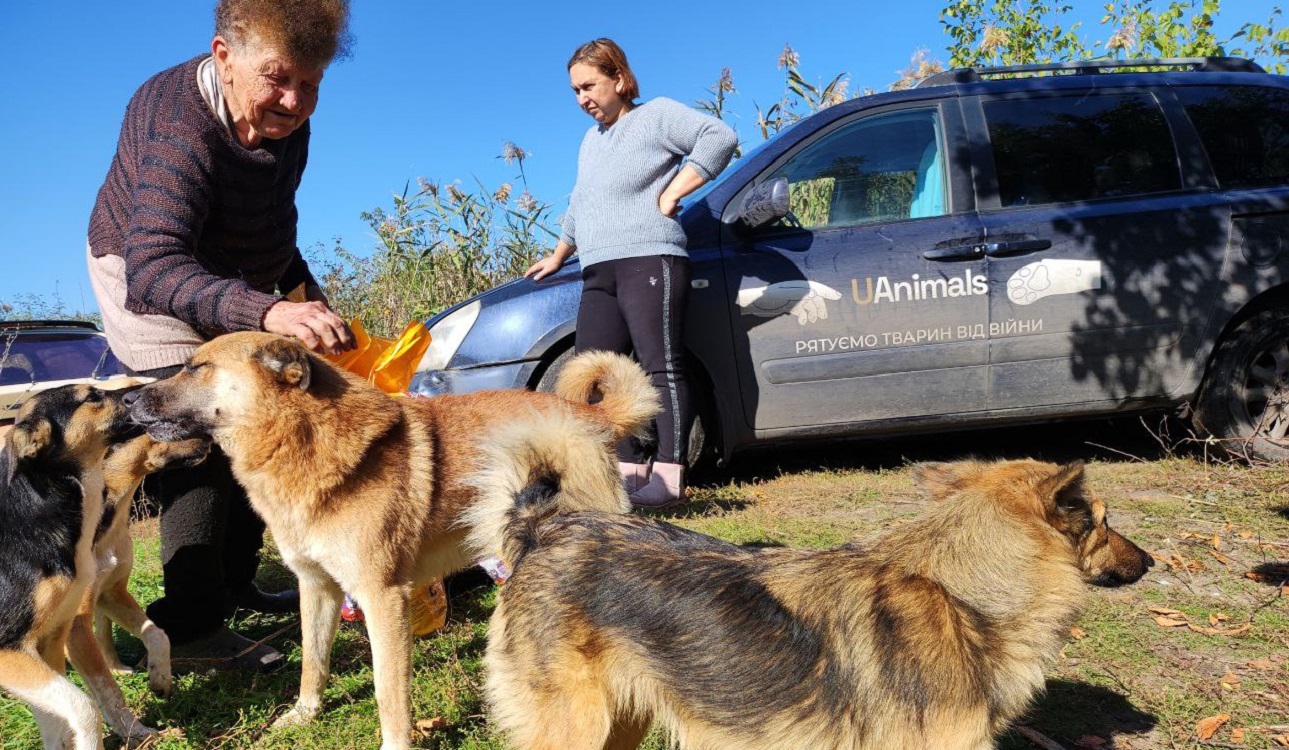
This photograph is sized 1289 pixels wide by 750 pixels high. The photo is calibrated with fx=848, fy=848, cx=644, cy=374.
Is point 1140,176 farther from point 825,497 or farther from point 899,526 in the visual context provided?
point 899,526

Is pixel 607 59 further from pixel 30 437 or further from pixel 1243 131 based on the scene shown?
pixel 1243 131

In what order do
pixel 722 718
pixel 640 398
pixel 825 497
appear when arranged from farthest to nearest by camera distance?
1. pixel 825 497
2. pixel 640 398
3. pixel 722 718

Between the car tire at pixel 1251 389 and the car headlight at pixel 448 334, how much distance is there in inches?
196

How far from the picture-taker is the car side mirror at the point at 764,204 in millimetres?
4969

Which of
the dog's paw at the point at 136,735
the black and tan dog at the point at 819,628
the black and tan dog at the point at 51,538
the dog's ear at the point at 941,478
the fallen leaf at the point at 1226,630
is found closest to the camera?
the black and tan dog at the point at 819,628

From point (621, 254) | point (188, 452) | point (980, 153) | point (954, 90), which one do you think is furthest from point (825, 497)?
point (188, 452)

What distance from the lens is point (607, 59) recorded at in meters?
5.01

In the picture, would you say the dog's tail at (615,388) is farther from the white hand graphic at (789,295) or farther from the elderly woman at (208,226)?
the white hand graphic at (789,295)

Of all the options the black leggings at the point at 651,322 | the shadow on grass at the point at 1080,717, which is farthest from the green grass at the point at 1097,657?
the black leggings at the point at 651,322

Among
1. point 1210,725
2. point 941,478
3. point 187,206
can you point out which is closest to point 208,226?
point 187,206

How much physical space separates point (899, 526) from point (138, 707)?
3112 mm

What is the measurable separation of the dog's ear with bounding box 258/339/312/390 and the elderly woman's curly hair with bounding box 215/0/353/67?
1070mm

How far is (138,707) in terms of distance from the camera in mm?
3457

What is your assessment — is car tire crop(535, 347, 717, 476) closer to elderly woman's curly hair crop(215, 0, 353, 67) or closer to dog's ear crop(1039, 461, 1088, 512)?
elderly woman's curly hair crop(215, 0, 353, 67)
